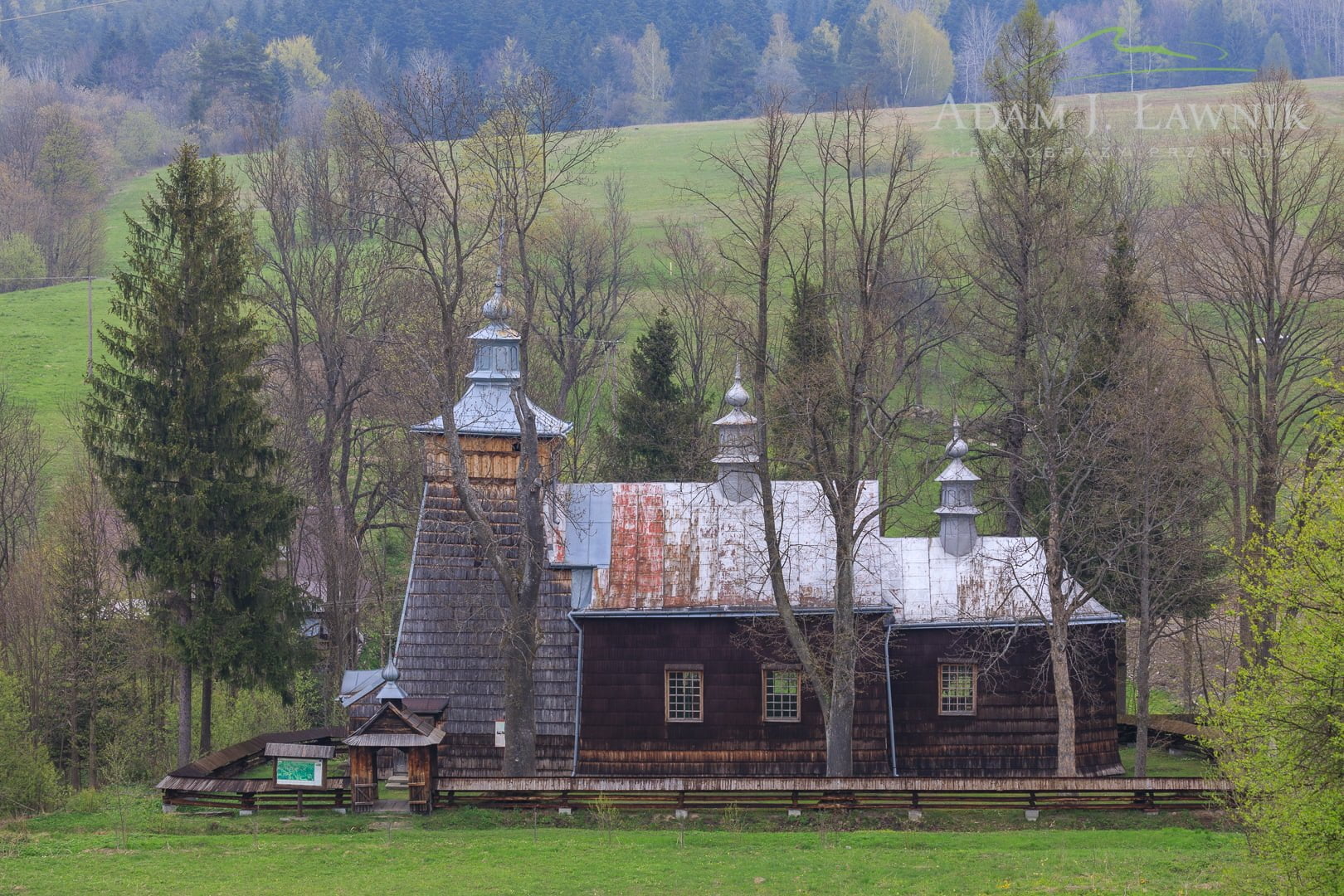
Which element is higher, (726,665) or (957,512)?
(957,512)

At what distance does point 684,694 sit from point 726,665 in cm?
101

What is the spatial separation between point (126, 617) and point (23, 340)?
36270 millimetres

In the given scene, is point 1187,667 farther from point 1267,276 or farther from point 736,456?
point 736,456

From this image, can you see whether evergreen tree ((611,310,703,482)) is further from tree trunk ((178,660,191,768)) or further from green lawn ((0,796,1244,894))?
green lawn ((0,796,1244,894))

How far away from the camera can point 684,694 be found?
97.3 ft

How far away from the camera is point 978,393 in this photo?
5200cm

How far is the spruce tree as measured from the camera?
97.4 ft

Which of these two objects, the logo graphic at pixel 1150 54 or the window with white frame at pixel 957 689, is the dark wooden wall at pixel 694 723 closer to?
the window with white frame at pixel 957 689

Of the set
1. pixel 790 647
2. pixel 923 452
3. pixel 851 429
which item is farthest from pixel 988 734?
pixel 923 452

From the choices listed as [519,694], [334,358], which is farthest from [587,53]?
[519,694]

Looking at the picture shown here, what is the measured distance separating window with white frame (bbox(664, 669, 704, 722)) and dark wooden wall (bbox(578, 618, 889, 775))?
0.38 feet

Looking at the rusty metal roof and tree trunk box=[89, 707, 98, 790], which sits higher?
the rusty metal roof

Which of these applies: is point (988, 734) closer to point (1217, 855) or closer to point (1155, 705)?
point (1217, 855)

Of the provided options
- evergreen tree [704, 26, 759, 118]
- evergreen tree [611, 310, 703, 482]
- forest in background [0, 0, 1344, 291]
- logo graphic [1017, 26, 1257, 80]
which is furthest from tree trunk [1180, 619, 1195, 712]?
evergreen tree [704, 26, 759, 118]
